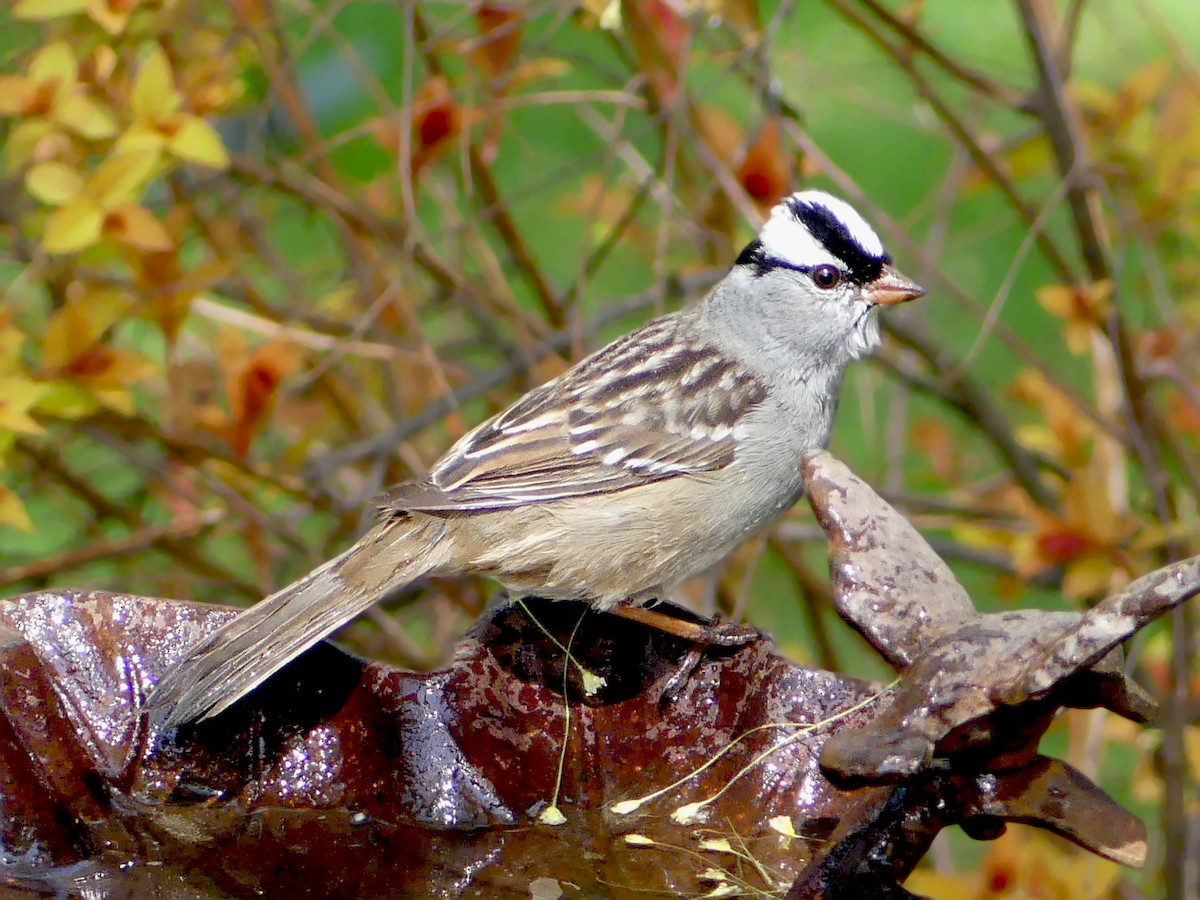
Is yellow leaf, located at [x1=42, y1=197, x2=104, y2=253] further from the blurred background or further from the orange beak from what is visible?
the orange beak

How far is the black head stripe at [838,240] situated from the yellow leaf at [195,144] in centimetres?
136

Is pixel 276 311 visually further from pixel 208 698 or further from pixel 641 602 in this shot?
pixel 208 698

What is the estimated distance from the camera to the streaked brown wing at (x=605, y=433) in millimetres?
3465

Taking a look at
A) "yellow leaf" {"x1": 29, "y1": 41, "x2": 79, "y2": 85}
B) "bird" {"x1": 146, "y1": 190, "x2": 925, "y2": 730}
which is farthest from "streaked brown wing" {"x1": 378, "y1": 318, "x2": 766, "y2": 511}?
"yellow leaf" {"x1": 29, "y1": 41, "x2": 79, "y2": 85}

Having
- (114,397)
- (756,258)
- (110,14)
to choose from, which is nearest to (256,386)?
(114,397)

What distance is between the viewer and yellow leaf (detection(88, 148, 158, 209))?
3156mm

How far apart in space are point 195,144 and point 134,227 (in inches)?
9.6

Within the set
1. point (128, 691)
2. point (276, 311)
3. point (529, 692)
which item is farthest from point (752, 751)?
point (276, 311)

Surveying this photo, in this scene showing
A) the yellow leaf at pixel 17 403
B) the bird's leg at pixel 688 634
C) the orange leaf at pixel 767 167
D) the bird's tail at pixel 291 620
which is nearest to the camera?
the bird's tail at pixel 291 620

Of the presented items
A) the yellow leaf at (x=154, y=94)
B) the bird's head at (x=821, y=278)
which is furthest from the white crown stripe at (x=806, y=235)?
the yellow leaf at (x=154, y=94)

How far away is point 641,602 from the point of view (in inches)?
138

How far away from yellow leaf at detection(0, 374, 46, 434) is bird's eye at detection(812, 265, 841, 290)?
182cm

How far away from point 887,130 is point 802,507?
330 cm

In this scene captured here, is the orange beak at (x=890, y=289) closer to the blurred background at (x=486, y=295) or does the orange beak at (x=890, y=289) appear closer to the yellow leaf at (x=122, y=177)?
the blurred background at (x=486, y=295)
